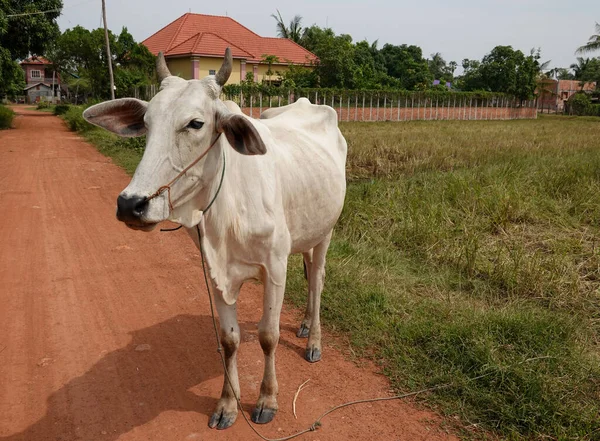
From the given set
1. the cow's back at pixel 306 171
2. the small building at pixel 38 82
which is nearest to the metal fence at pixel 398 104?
the cow's back at pixel 306 171

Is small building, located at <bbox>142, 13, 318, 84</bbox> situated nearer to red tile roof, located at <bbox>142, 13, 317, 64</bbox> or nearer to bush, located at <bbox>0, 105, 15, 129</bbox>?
red tile roof, located at <bbox>142, 13, 317, 64</bbox>

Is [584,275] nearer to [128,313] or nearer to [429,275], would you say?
[429,275]

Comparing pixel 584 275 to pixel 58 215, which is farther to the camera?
pixel 58 215

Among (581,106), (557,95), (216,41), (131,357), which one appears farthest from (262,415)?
(557,95)

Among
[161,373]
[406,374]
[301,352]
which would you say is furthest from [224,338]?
[406,374]

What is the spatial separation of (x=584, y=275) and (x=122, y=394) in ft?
14.7

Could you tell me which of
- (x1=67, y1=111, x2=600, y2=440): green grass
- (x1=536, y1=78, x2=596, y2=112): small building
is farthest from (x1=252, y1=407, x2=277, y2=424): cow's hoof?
(x1=536, y1=78, x2=596, y2=112): small building

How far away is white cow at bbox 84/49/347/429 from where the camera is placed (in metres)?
2.21

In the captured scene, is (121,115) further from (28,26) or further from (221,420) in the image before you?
(28,26)

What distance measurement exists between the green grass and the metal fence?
14532mm

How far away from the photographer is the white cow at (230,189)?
7.23ft

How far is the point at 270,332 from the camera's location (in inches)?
116

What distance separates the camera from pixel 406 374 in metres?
3.38

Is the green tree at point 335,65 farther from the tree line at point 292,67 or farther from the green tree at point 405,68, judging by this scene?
the green tree at point 405,68
